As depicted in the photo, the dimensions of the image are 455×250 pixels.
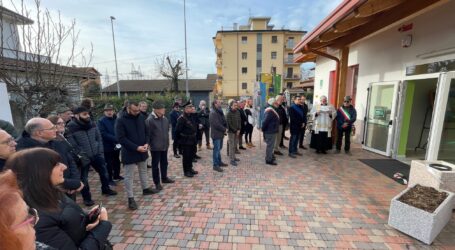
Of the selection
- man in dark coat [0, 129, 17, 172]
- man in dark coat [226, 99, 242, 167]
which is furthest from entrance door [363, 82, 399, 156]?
man in dark coat [0, 129, 17, 172]

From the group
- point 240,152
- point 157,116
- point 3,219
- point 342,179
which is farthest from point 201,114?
point 3,219

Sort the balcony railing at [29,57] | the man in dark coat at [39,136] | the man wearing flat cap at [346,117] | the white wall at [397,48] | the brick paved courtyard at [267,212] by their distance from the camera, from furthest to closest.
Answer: the man wearing flat cap at [346,117] → the white wall at [397,48] → the balcony railing at [29,57] → the brick paved courtyard at [267,212] → the man in dark coat at [39,136]

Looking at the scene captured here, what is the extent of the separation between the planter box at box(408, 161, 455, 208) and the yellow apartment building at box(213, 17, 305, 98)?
125 ft

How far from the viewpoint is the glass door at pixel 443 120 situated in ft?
13.6

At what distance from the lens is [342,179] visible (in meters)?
4.73

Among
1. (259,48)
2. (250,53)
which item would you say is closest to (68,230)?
(250,53)

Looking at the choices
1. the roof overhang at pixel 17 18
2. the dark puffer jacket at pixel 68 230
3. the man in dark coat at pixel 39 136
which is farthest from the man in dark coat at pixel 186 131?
the roof overhang at pixel 17 18

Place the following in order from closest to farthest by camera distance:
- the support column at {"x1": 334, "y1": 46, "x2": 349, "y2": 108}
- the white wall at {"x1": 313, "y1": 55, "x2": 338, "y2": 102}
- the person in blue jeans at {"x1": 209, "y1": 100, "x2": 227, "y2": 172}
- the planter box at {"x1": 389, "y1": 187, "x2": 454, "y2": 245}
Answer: the planter box at {"x1": 389, "y1": 187, "x2": 454, "y2": 245}, the person in blue jeans at {"x1": 209, "y1": 100, "x2": 227, "y2": 172}, the support column at {"x1": 334, "y1": 46, "x2": 349, "y2": 108}, the white wall at {"x1": 313, "y1": 55, "x2": 338, "y2": 102}

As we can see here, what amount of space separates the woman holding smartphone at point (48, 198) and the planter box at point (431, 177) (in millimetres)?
4453

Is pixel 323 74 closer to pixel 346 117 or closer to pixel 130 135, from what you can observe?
pixel 346 117

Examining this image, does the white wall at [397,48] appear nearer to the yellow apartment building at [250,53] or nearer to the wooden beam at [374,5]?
the wooden beam at [374,5]

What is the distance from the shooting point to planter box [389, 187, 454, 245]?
2.63 m

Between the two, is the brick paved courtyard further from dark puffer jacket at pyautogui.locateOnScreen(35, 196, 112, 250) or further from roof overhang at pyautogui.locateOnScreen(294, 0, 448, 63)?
roof overhang at pyautogui.locateOnScreen(294, 0, 448, 63)

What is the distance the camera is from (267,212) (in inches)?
137
